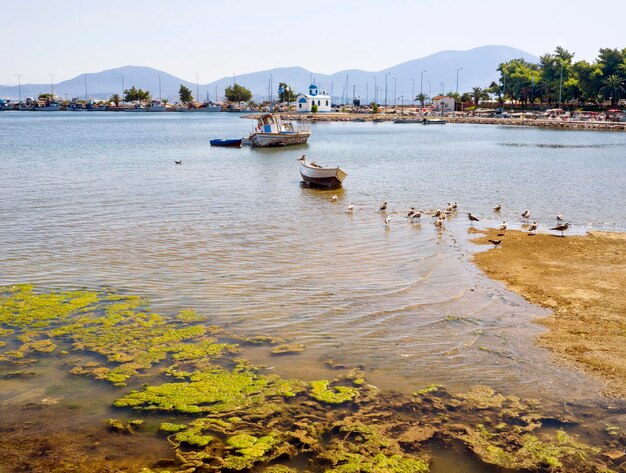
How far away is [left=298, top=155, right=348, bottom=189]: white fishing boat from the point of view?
36469mm

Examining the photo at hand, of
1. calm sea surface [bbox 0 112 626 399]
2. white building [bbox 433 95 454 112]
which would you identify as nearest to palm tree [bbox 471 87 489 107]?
white building [bbox 433 95 454 112]

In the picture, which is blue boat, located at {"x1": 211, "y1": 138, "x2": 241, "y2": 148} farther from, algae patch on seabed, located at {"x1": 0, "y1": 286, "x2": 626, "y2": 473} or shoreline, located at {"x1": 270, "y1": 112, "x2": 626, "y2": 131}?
A: algae patch on seabed, located at {"x1": 0, "y1": 286, "x2": 626, "y2": 473}

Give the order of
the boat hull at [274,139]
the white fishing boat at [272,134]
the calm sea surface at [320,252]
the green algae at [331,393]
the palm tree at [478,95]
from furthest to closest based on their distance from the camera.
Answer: the palm tree at [478,95], the white fishing boat at [272,134], the boat hull at [274,139], the calm sea surface at [320,252], the green algae at [331,393]

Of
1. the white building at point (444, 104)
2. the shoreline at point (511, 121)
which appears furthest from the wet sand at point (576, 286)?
the white building at point (444, 104)

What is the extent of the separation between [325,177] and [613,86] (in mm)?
108416

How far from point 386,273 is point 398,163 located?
36681 millimetres

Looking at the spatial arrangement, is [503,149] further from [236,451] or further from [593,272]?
[236,451]

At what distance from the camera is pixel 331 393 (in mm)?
10586

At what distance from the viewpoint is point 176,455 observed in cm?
886

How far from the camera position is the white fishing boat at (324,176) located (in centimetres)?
3647

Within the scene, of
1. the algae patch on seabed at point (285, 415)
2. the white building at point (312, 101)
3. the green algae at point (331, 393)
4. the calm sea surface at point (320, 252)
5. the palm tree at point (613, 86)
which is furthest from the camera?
the white building at point (312, 101)

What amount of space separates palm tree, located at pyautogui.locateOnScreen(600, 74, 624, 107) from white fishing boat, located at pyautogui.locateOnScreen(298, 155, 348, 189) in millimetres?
106718

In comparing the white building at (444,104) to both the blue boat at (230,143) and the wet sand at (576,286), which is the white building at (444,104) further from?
the wet sand at (576,286)

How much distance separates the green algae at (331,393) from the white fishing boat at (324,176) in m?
26.3
